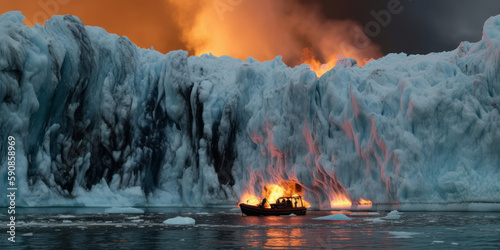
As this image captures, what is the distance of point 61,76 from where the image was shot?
57.5 m

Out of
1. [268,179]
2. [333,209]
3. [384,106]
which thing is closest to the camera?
[384,106]

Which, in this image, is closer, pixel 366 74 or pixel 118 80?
pixel 366 74

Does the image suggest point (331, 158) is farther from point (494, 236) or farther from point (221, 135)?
point (494, 236)

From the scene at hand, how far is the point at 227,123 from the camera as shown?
60.0 meters

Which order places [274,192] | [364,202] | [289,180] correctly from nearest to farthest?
[364,202]
[289,180]
[274,192]

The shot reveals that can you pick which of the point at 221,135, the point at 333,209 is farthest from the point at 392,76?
the point at 221,135

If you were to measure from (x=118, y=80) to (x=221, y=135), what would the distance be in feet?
41.7

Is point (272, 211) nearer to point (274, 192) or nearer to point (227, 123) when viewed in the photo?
point (274, 192)

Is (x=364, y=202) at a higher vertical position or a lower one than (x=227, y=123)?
lower

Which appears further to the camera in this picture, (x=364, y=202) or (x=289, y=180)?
(x=289, y=180)

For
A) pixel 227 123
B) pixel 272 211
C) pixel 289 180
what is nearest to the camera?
pixel 272 211

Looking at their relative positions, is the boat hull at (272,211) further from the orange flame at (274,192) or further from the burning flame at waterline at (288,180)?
the orange flame at (274,192)

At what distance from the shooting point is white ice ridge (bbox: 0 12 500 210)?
147 ft

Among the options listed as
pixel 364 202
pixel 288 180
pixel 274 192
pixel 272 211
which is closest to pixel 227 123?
pixel 274 192
